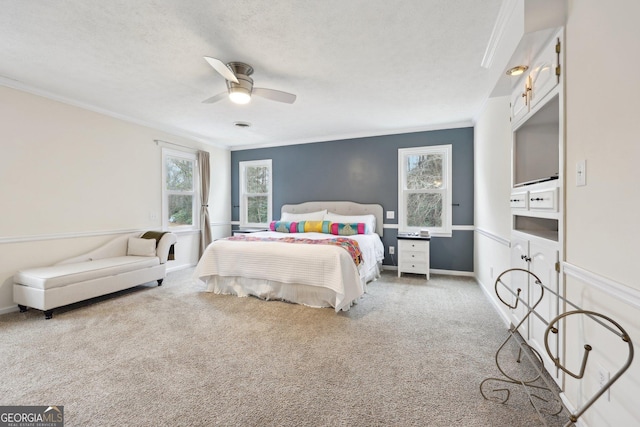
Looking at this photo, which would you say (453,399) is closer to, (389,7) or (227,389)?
(227,389)

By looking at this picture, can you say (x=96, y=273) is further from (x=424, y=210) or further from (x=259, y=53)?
(x=424, y=210)

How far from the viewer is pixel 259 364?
2.03 m

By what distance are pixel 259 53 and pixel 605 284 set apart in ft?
9.12

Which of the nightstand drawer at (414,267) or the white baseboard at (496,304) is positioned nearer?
the white baseboard at (496,304)

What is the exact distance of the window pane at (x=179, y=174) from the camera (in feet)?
16.4

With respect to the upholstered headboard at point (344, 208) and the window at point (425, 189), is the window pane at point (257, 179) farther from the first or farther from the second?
the window at point (425, 189)

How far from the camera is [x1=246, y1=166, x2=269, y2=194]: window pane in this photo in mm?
6156

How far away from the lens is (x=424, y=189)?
4859 mm

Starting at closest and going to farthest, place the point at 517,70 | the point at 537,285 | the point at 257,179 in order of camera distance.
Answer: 1. the point at 537,285
2. the point at 517,70
3. the point at 257,179

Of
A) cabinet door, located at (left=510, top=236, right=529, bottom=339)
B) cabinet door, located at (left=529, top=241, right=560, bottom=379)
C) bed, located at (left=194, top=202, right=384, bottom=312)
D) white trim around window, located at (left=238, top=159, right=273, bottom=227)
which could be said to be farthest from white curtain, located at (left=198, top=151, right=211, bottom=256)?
cabinet door, located at (left=529, top=241, right=560, bottom=379)

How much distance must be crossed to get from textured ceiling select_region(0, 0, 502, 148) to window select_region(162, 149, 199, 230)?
1067 millimetres

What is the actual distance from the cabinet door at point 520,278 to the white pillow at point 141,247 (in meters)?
4.35

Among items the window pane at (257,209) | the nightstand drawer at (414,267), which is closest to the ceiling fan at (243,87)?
the nightstand drawer at (414,267)

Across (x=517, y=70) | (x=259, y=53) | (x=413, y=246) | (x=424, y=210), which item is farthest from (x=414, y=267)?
(x=259, y=53)
